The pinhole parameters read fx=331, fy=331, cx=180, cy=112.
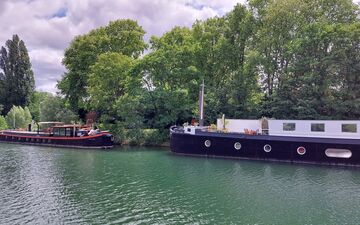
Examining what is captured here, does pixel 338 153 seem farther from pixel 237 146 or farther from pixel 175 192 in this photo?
pixel 175 192

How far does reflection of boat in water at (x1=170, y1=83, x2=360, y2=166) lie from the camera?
1084 inches

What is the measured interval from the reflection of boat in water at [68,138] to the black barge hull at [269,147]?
1023cm

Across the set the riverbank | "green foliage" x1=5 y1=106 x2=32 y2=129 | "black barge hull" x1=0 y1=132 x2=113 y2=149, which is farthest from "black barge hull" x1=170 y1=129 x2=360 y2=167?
"green foliage" x1=5 y1=106 x2=32 y2=129

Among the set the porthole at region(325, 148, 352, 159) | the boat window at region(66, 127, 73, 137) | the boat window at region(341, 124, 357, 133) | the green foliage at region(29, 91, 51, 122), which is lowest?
the porthole at region(325, 148, 352, 159)

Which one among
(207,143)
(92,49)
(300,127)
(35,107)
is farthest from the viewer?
(35,107)

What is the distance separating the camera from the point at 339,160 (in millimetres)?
27375

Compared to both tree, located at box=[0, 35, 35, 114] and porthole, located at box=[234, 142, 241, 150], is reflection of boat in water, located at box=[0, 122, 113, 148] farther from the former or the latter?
tree, located at box=[0, 35, 35, 114]

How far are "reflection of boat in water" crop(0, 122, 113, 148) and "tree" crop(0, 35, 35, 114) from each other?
30141 mm

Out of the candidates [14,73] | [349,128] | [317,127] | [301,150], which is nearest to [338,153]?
[349,128]

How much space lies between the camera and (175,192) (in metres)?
18.7

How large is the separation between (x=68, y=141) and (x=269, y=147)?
24368mm

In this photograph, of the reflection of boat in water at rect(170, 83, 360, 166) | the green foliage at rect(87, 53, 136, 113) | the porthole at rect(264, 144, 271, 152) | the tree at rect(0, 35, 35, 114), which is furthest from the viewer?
the tree at rect(0, 35, 35, 114)

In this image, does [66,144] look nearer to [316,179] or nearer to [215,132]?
[215,132]

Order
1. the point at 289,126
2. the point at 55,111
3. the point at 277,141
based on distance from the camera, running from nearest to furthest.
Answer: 1. the point at 277,141
2. the point at 289,126
3. the point at 55,111
